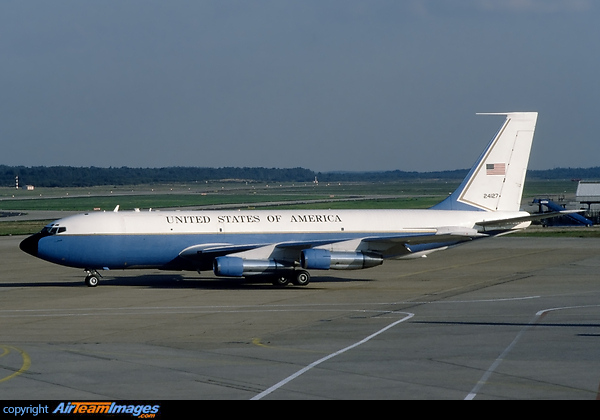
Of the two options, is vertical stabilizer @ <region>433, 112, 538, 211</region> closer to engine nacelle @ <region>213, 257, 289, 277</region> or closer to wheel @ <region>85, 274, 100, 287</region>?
engine nacelle @ <region>213, 257, 289, 277</region>

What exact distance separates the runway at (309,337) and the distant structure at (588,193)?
44.1 m

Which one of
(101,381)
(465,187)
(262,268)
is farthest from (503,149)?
(101,381)

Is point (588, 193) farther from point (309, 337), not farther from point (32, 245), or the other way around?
point (309, 337)

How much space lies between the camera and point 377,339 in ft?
80.1

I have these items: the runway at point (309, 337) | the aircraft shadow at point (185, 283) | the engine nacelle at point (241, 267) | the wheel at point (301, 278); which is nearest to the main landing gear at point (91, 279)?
the aircraft shadow at point (185, 283)
